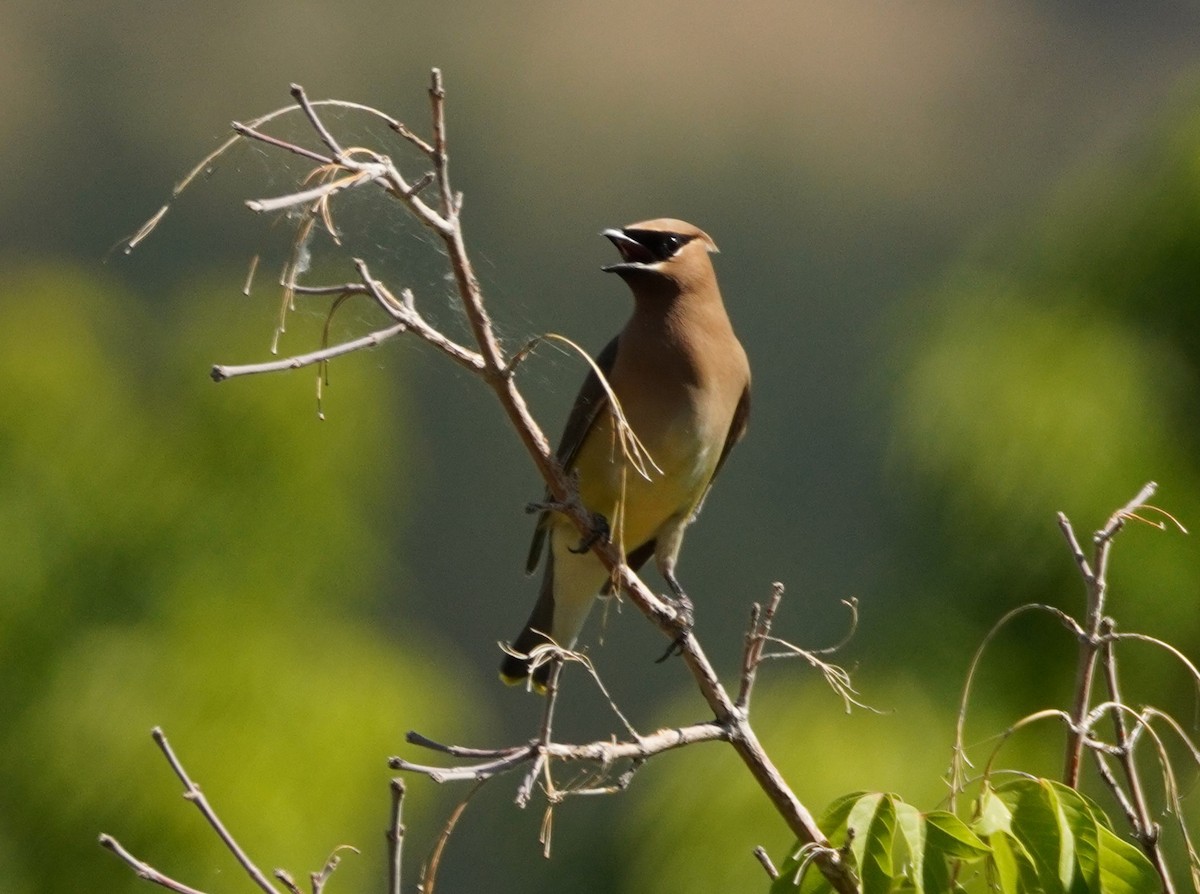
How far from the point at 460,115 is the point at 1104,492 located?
3.03 metres

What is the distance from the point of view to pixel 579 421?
1.61 meters

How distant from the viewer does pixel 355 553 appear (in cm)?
246

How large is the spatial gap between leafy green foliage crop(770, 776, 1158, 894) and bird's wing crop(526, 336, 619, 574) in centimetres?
87

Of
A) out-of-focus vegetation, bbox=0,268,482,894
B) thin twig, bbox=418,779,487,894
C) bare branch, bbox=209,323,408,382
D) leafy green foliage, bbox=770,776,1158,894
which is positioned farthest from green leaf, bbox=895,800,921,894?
out-of-focus vegetation, bbox=0,268,482,894

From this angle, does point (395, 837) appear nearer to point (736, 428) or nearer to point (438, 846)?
point (438, 846)

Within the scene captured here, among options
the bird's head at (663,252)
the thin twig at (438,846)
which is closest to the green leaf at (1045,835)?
the thin twig at (438,846)

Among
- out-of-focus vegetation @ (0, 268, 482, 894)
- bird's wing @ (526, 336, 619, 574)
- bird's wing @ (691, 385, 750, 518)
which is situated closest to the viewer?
bird's wing @ (526, 336, 619, 574)

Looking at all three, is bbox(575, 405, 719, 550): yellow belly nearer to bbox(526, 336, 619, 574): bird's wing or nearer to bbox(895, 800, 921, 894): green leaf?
bbox(526, 336, 619, 574): bird's wing

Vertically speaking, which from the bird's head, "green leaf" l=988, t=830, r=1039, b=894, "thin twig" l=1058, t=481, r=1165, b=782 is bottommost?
"green leaf" l=988, t=830, r=1039, b=894

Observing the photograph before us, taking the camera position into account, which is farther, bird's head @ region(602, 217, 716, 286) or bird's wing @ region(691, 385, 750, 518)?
bird's wing @ region(691, 385, 750, 518)

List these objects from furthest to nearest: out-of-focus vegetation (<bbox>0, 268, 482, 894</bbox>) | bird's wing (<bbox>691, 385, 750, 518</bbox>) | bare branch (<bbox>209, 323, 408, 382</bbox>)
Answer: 1. out-of-focus vegetation (<bbox>0, 268, 482, 894</bbox>)
2. bird's wing (<bbox>691, 385, 750, 518</bbox>)
3. bare branch (<bbox>209, 323, 408, 382</bbox>)

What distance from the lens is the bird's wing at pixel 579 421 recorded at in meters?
1.58

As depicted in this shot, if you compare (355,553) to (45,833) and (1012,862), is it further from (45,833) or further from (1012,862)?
(1012,862)

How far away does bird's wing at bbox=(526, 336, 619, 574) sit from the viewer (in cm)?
158
